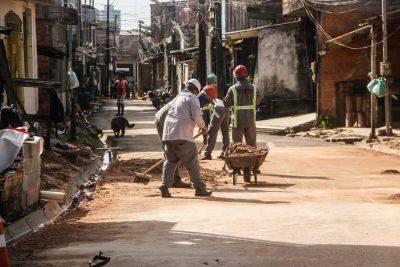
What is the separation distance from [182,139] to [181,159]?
1.17ft

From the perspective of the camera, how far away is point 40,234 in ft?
33.0

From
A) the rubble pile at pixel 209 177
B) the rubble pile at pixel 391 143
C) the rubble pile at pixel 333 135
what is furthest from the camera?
the rubble pile at pixel 333 135

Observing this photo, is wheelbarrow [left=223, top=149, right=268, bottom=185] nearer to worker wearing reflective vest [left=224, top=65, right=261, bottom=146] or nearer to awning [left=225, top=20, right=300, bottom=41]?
worker wearing reflective vest [left=224, top=65, right=261, bottom=146]

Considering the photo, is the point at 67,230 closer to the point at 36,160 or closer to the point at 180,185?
the point at 36,160

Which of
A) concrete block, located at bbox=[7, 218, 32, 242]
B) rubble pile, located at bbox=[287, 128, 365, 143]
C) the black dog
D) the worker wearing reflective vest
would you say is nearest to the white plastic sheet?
concrete block, located at bbox=[7, 218, 32, 242]

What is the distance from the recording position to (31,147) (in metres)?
11.1

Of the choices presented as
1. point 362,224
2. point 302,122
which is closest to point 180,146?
point 362,224

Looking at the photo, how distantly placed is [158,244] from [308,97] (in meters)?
30.4

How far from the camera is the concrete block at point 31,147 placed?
35.7ft

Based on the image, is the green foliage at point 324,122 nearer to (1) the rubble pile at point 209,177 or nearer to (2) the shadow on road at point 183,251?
(1) the rubble pile at point 209,177

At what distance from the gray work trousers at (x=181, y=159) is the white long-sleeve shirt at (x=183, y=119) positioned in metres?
0.10

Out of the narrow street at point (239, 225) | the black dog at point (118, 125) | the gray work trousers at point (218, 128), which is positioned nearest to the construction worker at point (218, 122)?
the gray work trousers at point (218, 128)

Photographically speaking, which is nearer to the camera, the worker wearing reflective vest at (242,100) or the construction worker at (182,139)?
the construction worker at (182,139)

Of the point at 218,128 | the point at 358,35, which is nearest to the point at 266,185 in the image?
the point at 218,128
